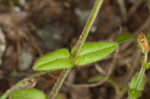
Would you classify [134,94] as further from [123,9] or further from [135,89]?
[123,9]

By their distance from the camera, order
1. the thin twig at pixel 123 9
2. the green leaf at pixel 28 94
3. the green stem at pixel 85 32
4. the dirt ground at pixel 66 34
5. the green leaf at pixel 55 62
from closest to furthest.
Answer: the green stem at pixel 85 32, the green leaf at pixel 55 62, the green leaf at pixel 28 94, the dirt ground at pixel 66 34, the thin twig at pixel 123 9

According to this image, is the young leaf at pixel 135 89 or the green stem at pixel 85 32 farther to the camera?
the young leaf at pixel 135 89

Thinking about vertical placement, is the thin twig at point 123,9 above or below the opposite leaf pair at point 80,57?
below

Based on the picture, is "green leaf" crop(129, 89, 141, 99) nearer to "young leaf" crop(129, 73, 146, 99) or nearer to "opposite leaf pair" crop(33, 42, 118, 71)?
"young leaf" crop(129, 73, 146, 99)

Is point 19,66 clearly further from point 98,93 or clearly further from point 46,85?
point 98,93

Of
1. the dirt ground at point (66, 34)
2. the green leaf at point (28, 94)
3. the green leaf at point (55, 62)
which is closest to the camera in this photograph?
the green leaf at point (55, 62)

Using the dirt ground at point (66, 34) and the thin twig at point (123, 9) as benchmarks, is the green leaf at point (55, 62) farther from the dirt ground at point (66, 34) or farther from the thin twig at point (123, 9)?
the thin twig at point (123, 9)

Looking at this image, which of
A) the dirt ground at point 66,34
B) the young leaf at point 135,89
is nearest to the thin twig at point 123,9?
the dirt ground at point 66,34
